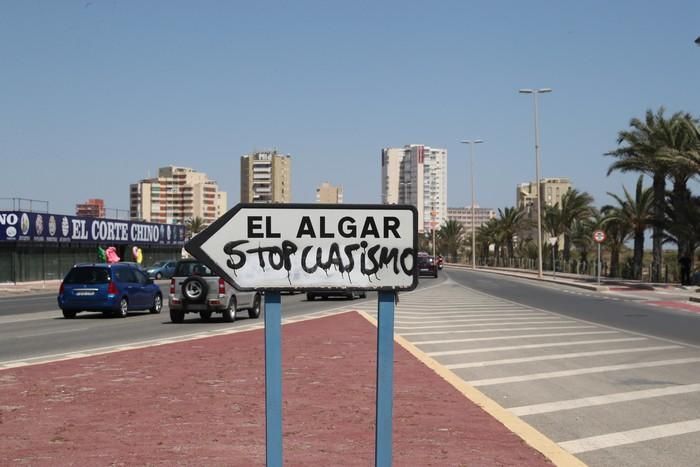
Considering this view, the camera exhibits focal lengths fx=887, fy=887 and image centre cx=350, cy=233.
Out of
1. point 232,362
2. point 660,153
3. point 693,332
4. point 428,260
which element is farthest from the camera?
point 428,260

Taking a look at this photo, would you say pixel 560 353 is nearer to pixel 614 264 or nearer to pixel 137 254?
pixel 614 264

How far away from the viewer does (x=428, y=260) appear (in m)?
61.0

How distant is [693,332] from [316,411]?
13.4 meters

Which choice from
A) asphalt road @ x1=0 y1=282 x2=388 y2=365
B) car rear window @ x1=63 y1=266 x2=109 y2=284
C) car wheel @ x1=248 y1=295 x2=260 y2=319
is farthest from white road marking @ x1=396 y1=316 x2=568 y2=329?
→ car rear window @ x1=63 y1=266 x2=109 y2=284

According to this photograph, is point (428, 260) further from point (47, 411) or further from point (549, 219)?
point (47, 411)

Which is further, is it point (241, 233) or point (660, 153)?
point (660, 153)

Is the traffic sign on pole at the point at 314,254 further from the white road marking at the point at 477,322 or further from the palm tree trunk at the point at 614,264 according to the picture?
the palm tree trunk at the point at 614,264

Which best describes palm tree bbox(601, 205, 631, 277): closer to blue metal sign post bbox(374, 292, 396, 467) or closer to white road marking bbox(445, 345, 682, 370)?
white road marking bbox(445, 345, 682, 370)

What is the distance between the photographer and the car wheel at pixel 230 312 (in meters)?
Answer: 23.2

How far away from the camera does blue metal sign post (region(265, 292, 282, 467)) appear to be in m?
4.67

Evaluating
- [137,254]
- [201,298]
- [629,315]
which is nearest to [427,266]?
[137,254]

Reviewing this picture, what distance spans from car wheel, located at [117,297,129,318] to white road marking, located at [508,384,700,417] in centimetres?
1844

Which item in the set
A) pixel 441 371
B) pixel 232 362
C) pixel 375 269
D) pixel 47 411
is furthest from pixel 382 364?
pixel 232 362

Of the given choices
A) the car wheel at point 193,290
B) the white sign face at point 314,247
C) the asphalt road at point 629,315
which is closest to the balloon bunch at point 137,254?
the asphalt road at point 629,315
